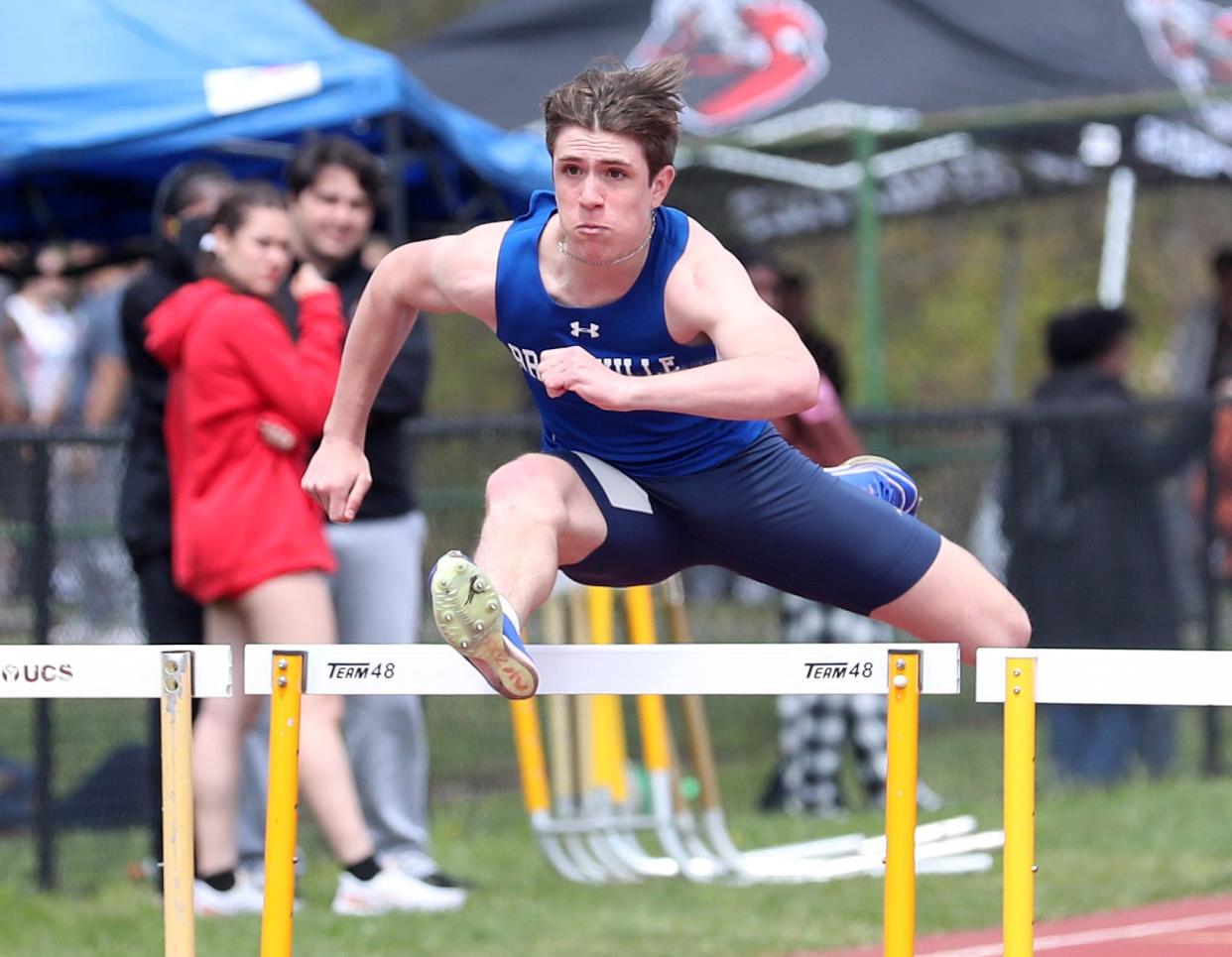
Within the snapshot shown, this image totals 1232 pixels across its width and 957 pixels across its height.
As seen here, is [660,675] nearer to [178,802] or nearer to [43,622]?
[178,802]

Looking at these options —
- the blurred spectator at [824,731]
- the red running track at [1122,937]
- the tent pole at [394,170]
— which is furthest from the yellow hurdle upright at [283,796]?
the blurred spectator at [824,731]

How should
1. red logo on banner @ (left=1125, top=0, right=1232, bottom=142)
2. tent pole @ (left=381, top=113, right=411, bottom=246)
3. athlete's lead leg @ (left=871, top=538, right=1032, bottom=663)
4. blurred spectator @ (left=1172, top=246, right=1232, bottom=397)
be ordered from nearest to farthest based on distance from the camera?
athlete's lead leg @ (left=871, top=538, right=1032, bottom=663), tent pole @ (left=381, top=113, right=411, bottom=246), blurred spectator @ (left=1172, top=246, right=1232, bottom=397), red logo on banner @ (left=1125, top=0, right=1232, bottom=142)

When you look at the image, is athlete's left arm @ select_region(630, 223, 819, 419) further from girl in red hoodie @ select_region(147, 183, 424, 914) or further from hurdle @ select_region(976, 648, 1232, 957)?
girl in red hoodie @ select_region(147, 183, 424, 914)

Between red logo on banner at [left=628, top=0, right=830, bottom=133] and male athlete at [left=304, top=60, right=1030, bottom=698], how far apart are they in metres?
5.47

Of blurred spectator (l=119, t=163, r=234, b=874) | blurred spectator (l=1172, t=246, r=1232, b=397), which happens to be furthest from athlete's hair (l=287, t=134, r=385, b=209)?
blurred spectator (l=1172, t=246, r=1232, b=397)

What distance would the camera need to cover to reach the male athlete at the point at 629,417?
4.18 meters

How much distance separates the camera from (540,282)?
4.55 metres

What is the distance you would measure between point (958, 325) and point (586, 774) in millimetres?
13368

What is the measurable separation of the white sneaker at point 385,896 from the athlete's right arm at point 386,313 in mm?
2133

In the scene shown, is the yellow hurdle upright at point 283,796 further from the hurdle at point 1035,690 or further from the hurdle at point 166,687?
the hurdle at point 1035,690

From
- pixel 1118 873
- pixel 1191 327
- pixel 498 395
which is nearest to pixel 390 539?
pixel 1118 873

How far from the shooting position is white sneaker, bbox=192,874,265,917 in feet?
21.1

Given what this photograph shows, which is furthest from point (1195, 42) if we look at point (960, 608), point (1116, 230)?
point (960, 608)

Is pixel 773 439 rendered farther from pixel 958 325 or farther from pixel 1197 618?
pixel 958 325
